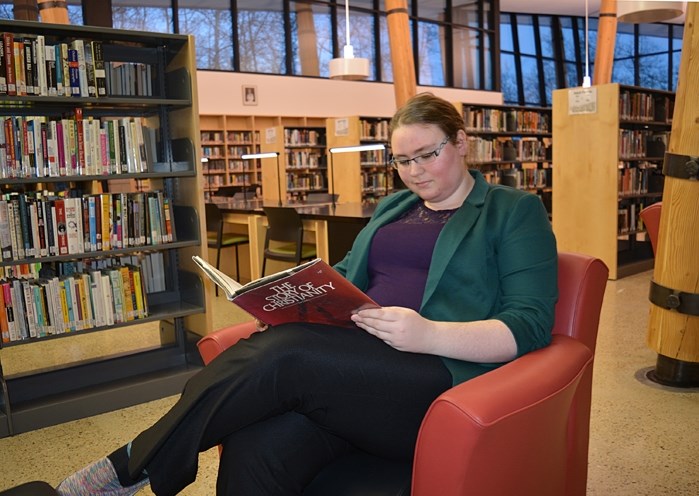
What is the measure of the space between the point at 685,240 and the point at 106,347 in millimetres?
3313

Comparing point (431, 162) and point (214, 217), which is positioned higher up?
point (431, 162)

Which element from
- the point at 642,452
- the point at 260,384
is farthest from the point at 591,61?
the point at 260,384

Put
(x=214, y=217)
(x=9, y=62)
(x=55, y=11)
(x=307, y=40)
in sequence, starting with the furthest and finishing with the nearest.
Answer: (x=307, y=40) < (x=55, y=11) < (x=214, y=217) < (x=9, y=62)

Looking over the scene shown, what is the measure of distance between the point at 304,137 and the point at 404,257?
8156 millimetres

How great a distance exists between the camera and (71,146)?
284 centimetres

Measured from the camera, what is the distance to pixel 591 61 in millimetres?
15008

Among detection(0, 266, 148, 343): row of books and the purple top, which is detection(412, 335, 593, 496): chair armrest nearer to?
the purple top

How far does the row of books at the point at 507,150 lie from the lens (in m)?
8.45

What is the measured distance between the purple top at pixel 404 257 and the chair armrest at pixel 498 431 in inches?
14.5

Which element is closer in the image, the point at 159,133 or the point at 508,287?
the point at 508,287

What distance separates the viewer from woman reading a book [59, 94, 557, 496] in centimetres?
132

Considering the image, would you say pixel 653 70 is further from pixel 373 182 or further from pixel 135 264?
pixel 135 264

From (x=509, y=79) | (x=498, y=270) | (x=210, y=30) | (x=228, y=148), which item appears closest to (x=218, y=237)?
(x=498, y=270)

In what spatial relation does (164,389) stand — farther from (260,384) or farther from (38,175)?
(260,384)
